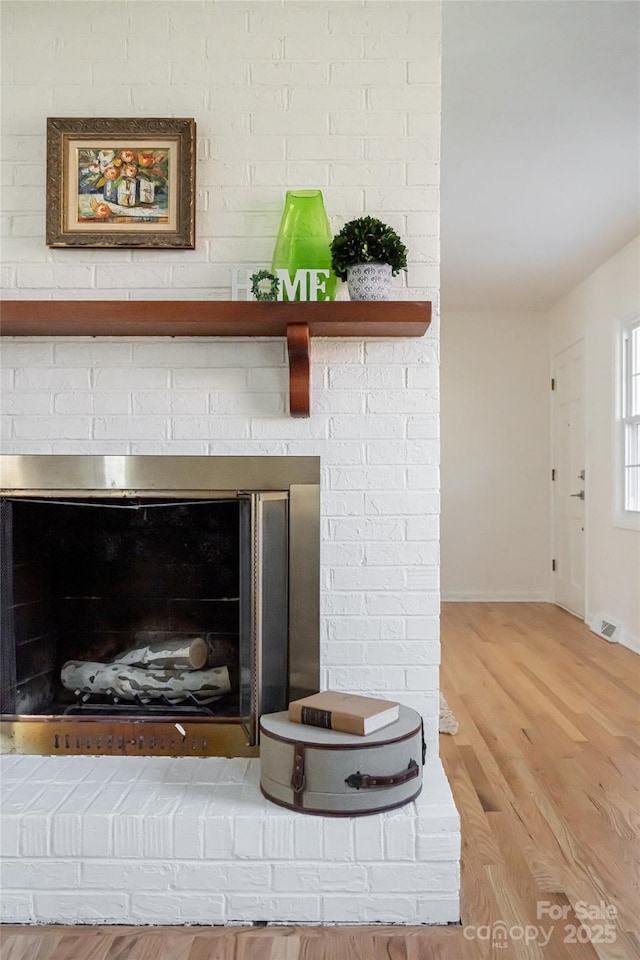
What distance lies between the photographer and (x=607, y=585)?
521 centimetres

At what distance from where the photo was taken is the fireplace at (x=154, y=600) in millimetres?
2055

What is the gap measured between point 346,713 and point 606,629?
3.75 meters

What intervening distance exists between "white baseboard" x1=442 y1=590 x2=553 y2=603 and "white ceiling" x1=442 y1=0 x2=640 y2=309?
2564 mm

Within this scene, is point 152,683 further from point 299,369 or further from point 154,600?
point 299,369

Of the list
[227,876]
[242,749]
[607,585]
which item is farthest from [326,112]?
[607,585]

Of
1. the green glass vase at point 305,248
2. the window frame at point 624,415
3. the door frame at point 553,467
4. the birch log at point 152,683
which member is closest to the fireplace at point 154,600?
the birch log at point 152,683

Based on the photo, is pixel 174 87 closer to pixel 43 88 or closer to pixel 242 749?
pixel 43 88

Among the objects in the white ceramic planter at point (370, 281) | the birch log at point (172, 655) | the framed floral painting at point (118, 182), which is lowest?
the birch log at point (172, 655)

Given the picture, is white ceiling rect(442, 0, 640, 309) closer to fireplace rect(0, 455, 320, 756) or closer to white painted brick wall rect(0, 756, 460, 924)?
fireplace rect(0, 455, 320, 756)

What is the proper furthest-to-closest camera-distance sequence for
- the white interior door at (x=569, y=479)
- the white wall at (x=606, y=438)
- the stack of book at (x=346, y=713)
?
the white interior door at (x=569, y=479) < the white wall at (x=606, y=438) < the stack of book at (x=346, y=713)

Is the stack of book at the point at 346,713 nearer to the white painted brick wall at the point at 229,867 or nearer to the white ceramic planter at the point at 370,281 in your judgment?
the white painted brick wall at the point at 229,867

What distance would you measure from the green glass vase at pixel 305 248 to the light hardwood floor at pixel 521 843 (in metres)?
1.44

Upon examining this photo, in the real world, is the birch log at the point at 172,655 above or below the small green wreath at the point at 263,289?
below

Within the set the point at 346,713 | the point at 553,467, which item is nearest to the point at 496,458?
the point at 553,467
